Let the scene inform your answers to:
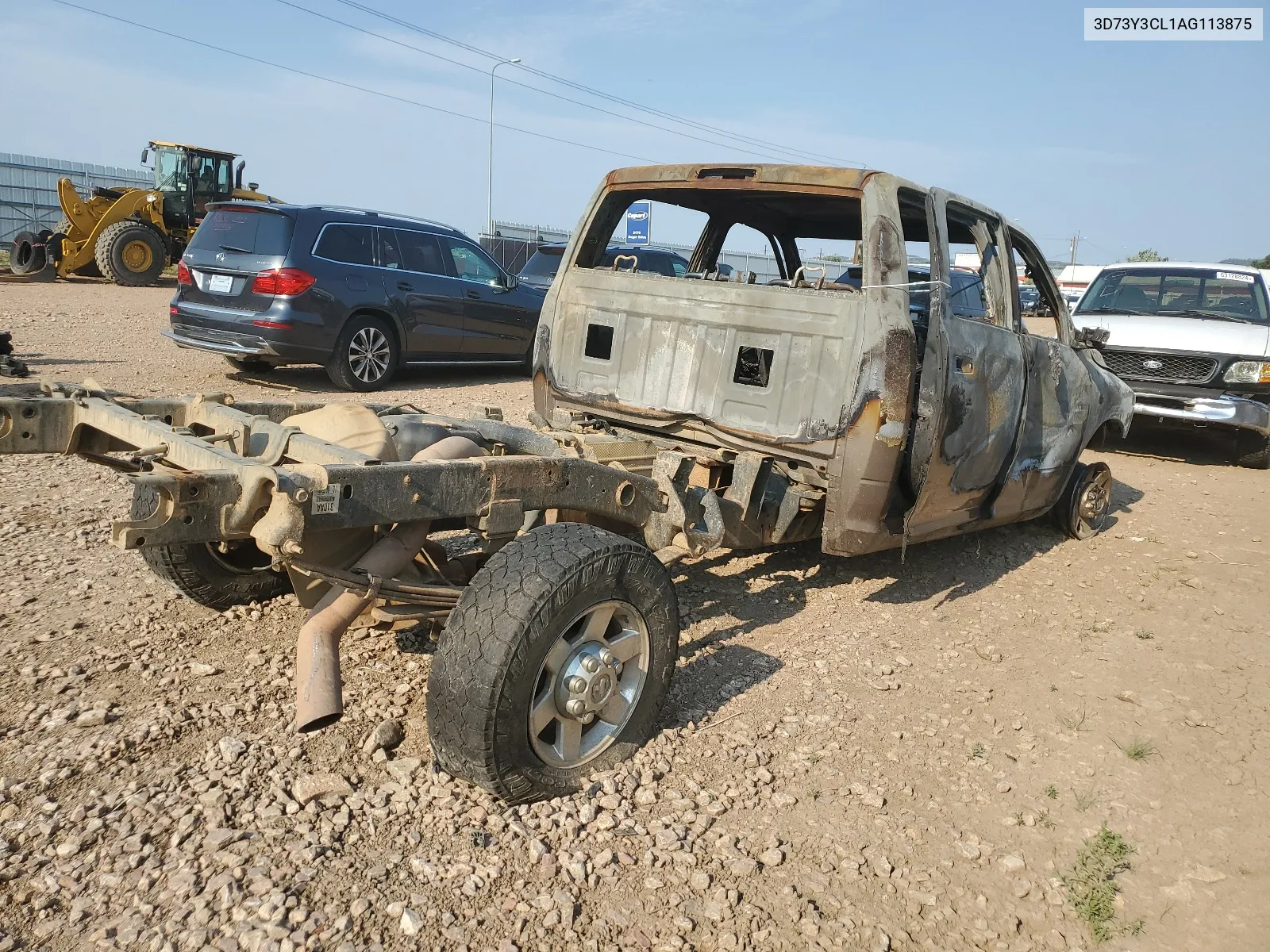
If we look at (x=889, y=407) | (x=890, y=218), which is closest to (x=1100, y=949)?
(x=889, y=407)

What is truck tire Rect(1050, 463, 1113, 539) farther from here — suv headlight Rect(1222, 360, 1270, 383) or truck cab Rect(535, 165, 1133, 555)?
suv headlight Rect(1222, 360, 1270, 383)

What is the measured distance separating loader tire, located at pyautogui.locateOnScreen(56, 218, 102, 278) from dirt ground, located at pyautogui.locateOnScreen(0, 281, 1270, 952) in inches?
690

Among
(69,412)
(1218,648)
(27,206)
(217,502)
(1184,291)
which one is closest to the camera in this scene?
(217,502)

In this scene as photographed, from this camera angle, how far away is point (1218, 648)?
A: 186 inches

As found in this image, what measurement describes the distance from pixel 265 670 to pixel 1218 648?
14.4 feet

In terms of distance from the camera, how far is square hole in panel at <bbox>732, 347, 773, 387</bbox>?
4.34 m

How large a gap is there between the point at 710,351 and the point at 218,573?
2.34m

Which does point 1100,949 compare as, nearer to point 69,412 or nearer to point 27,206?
point 69,412

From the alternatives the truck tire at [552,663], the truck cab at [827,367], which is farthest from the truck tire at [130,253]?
the truck tire at [552,663]

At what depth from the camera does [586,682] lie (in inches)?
115

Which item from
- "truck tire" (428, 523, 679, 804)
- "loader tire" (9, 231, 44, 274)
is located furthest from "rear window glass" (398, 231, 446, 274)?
"loader tire" (9, 231, 44, 274)

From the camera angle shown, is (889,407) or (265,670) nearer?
(265,670)

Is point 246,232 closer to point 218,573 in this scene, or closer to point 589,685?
point 218,573

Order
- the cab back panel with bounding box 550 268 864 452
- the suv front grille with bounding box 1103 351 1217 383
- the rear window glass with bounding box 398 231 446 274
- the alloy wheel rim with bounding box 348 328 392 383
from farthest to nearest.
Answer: the rear window glass with bounding box 398 231 446 274 → the alloy wheel rim with bounding box 348 328 392 383 → the suv front grille with bounding box 1103 351 1217 383 → the cab back panel with bounding box 550 268 864 452
